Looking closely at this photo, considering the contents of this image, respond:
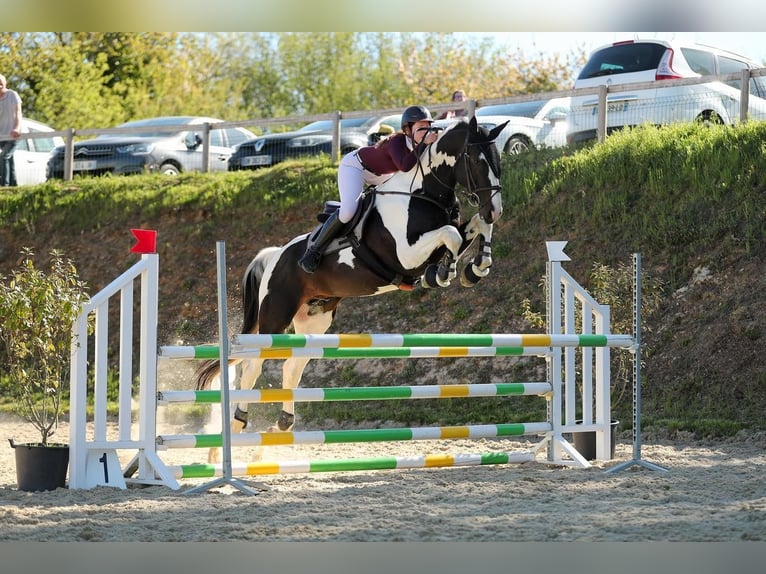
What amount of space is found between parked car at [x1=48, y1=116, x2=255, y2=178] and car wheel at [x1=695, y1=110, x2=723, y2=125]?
21.3 ft

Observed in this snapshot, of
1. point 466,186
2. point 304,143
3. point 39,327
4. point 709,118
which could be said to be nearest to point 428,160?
point 466,186

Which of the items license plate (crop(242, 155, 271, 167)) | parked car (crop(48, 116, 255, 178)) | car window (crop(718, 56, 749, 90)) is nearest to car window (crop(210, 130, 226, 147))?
parked car (crop(48, 116, 255, 178))

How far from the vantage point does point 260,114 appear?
36594 mm

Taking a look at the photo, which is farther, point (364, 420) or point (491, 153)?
point (364, 420)

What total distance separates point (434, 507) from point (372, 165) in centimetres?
241

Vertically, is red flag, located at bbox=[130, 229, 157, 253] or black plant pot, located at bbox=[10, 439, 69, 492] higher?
red flag, located at bbox=[130, 229, 157, 253]

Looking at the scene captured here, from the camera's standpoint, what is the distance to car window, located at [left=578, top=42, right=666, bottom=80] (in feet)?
39.7

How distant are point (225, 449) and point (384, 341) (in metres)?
0.94

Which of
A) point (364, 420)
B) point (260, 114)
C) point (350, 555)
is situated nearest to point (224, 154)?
point (364, 420)

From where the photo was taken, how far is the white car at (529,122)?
11.8 metres

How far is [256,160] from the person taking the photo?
544 inches

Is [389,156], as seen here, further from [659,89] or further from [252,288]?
[659,89]

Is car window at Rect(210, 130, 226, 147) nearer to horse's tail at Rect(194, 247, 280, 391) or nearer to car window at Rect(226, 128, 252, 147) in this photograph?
car window at Rect(226, 128, 252, 147)
